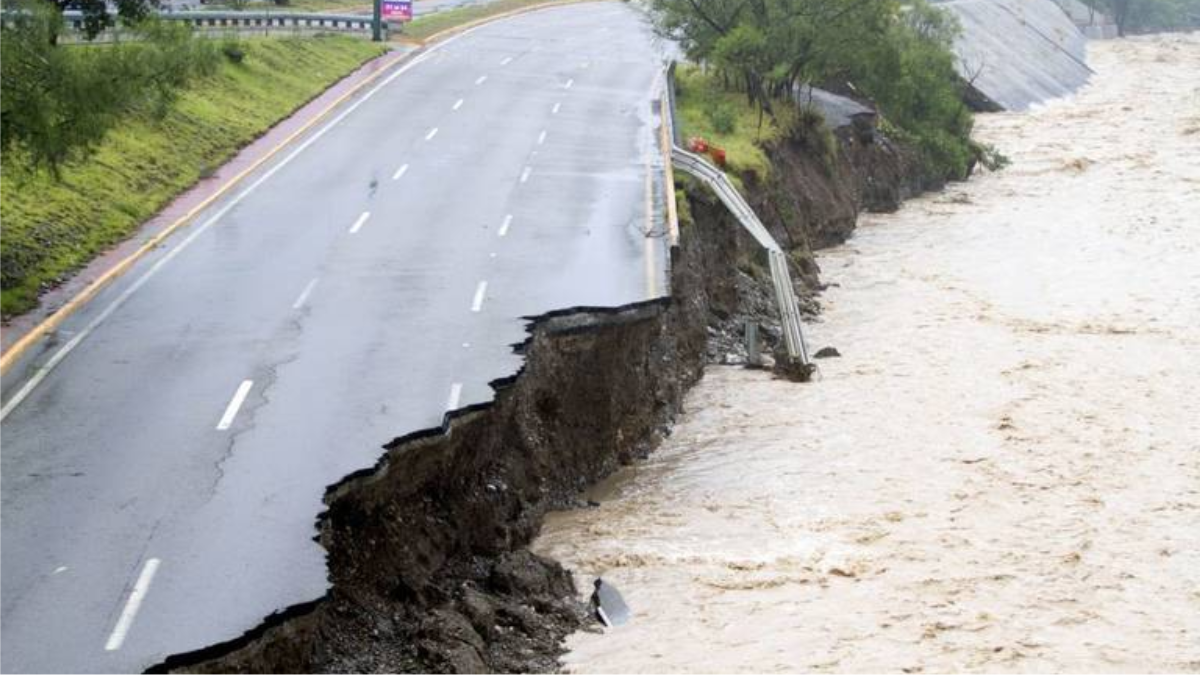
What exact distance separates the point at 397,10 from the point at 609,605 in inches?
1546

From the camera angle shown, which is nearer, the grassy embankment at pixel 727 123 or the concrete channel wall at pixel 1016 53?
the grassy embankment at pixel 727 123

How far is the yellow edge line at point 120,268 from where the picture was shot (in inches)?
900

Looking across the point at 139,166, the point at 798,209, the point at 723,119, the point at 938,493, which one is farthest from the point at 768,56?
the point at 938,493

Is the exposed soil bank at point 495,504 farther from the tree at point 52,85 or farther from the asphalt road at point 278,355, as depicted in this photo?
the tree at point 52,85

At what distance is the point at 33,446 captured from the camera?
19.2 metres

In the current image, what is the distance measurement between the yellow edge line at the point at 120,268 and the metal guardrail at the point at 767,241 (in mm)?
8727

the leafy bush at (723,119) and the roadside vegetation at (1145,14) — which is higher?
the leafy bush at (723,119)

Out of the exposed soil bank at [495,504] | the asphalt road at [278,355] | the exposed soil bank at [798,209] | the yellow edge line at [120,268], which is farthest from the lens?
the exposed soil bank at [798,209]

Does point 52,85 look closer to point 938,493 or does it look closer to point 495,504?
point 495,504

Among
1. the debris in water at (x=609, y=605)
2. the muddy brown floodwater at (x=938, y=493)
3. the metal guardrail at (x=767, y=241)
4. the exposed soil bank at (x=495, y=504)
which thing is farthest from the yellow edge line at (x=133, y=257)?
the metal guardrail at (x=767, y=241)

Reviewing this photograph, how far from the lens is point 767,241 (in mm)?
30875

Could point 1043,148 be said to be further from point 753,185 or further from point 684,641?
point 684,641

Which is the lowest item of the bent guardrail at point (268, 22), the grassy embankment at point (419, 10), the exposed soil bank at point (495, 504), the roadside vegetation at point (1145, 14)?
the roadside vegetation at point (1145, 14)

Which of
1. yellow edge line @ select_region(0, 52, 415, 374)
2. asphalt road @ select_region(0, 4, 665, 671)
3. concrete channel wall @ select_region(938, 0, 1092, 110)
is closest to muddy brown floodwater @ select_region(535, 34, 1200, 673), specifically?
asphalt road @ select_region(0, 4, 665, 671)
